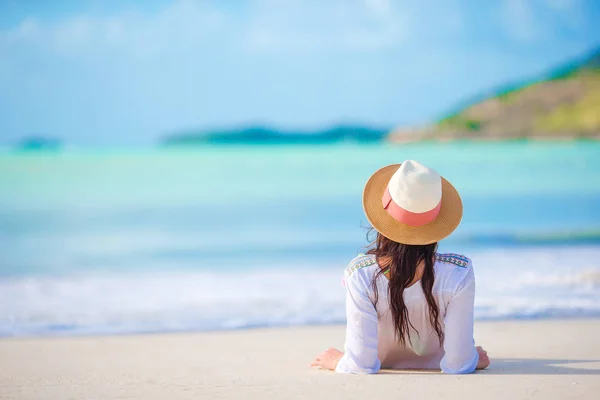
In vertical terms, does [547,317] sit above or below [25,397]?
above

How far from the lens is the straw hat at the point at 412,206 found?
2350 mm

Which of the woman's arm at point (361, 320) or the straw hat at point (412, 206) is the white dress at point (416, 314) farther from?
the straw hat at point (412, 206)

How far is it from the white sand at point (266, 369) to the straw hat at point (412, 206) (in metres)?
0.51

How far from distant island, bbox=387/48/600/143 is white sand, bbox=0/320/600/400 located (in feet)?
125

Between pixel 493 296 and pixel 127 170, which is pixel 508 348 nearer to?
pixel 493 296

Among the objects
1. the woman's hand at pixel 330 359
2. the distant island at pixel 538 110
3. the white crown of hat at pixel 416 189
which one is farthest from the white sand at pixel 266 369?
the distant island at pixel 538 110

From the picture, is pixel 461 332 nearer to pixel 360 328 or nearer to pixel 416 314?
pixel 416 314

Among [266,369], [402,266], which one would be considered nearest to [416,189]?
[402,266]

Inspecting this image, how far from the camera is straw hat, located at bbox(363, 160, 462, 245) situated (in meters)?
2.35

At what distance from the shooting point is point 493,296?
523 centimetres

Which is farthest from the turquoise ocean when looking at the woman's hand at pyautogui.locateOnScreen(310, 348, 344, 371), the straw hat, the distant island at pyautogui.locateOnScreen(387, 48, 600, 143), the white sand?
the distant island at pyautogui.locateOnScreen(387, 48, 600, 143)

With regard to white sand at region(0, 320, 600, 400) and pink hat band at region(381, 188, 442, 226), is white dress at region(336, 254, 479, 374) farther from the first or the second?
pink hat band at region(381, 188, 442, 226)

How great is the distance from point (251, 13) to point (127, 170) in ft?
45.6

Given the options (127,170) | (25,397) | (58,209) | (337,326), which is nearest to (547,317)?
(337,326)
